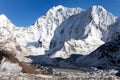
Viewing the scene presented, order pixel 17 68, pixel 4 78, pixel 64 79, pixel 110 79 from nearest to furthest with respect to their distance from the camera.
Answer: pixel 4 78 → pixel 64 79 → pixel 110 79 → pixel 17 68

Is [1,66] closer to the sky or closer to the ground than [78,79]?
closer to the sky

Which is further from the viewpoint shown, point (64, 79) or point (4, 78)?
point (64, 79)

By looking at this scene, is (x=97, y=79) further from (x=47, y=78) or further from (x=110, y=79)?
(x=47, y=78)

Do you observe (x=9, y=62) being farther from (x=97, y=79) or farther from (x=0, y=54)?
(x=97, y=79)

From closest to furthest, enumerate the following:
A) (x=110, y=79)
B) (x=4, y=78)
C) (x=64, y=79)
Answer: (x=4, y=78) < (x=64, y=79) < (x=110, y=79)

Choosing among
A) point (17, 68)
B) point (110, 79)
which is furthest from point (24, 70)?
point (110, 79)

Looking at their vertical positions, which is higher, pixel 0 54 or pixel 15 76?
pixel 0 54

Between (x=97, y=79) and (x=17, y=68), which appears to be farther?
(x=17, y=68)

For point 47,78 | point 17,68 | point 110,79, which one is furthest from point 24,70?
point 110,79

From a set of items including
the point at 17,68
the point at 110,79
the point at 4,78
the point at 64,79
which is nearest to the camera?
the point at 4,78
